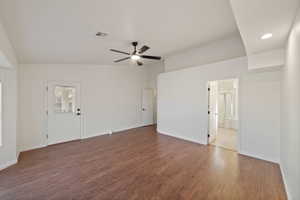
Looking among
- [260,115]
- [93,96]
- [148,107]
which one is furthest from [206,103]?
[93,96]

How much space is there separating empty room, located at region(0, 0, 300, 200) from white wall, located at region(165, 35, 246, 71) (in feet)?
0.11

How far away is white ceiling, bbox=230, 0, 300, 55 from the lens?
142 centimetres

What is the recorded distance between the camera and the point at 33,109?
4.14 m

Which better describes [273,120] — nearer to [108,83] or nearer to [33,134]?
[108,83]

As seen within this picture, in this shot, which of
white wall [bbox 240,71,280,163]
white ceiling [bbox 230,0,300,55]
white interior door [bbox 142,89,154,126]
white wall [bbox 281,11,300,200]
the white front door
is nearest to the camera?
white ceiling [bbox 230,0,300,55]

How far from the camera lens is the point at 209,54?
480 centimetres

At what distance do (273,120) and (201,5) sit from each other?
3.05 m

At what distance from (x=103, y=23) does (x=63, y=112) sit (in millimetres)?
3636

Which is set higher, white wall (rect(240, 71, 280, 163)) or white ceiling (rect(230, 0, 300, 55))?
white ceiling (rect(230, 0, 300, 55))

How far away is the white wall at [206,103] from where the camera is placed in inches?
130

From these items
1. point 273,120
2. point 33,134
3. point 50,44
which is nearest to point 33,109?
point 33,134

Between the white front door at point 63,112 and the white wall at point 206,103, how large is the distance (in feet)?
10.7

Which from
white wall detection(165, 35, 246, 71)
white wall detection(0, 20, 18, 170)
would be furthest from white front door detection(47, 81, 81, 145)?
white wall detection(165, 35, 246, 71)

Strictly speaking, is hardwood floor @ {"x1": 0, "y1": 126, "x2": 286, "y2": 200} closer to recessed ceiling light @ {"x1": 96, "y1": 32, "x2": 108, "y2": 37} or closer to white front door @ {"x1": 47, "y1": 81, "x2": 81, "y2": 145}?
white front door @ {"x1": 47, "y1": 81, "x2": 81, "y2": 145}
